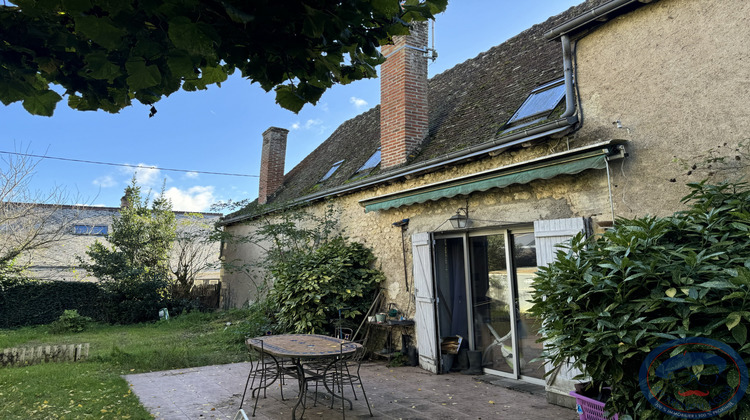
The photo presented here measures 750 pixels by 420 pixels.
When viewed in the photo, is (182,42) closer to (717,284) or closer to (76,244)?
(717,284)

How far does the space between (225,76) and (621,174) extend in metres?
4.12

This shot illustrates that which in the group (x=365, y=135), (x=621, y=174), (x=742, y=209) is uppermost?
(x=365, y=135)

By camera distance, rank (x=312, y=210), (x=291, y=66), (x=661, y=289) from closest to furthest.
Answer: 1. (x=291, y=66)
2. (x=661, y=289)
3. (x=312, y=210)

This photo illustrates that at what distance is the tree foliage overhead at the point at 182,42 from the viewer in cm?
180

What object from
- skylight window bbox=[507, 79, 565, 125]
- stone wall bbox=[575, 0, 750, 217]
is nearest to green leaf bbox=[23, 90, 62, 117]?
stone wall bbox=[575, 0, 750, 217]

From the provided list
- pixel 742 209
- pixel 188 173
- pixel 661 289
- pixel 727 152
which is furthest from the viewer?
pixel 188 173

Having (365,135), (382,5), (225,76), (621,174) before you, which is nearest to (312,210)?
(365,135)

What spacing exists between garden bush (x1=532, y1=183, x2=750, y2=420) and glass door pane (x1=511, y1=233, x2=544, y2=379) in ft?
7.10

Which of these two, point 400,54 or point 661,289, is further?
point 400,54

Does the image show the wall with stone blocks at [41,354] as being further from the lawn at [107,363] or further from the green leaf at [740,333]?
the green leaf at [740,333]

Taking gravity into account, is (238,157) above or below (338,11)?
above

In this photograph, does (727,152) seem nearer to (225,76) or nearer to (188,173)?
(225,76)

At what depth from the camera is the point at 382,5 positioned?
2.01 m

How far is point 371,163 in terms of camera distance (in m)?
9.65
